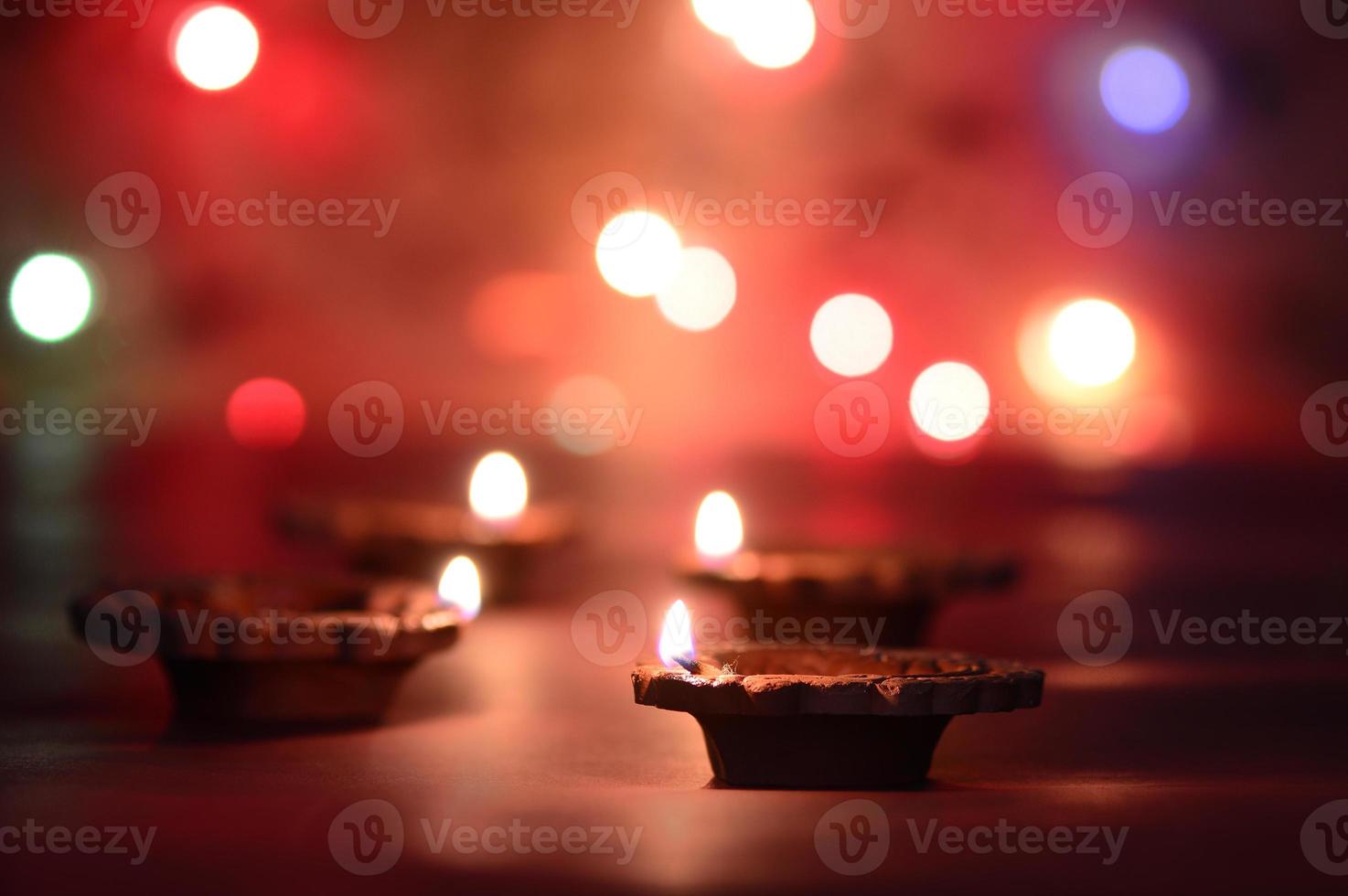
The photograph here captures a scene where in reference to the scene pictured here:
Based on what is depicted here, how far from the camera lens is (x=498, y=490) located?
5.65 metres

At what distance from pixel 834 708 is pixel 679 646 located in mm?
345

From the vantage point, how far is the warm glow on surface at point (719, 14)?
8281 mm

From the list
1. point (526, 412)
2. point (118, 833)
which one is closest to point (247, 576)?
point (118, 833)

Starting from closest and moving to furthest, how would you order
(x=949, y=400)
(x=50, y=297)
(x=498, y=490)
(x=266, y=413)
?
(x=498, y=490) → (x=50, y=297) → (x=949, y=400) → (x=266, y=413)

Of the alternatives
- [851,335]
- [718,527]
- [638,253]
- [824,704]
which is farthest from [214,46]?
[824,704]

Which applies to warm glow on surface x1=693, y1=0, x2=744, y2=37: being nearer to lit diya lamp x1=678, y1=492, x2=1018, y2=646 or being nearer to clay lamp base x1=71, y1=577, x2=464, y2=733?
lit diya lamp x1=678, y1=492, x2=1018, y2=646

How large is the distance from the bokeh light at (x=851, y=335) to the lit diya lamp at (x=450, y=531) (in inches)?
147

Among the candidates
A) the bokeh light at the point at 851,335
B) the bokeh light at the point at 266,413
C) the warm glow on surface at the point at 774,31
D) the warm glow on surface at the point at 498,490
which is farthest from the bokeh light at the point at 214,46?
the bokeh light at the point at 851,335

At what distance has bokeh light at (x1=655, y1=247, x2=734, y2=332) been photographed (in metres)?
9.32

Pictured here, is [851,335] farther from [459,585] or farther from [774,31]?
[459,585]

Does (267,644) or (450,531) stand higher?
(450,531)

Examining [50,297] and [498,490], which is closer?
[498,490]

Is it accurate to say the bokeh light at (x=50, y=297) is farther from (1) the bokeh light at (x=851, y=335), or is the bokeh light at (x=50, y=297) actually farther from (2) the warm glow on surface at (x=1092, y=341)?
(2) the warm glow on surface at (x=1092, y=341)

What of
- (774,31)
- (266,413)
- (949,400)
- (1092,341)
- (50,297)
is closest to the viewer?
(50,297)
